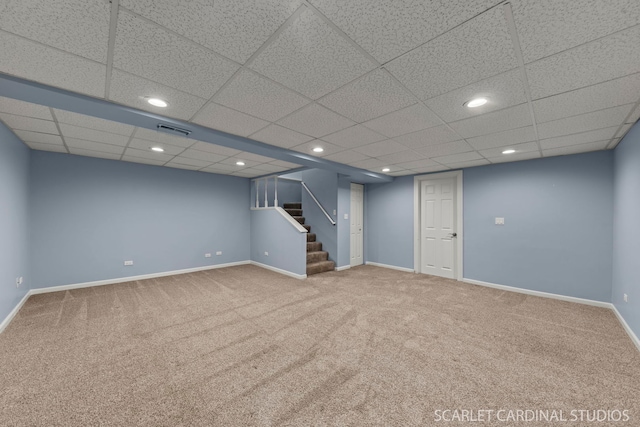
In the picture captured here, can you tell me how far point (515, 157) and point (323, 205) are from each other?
3.90 metres

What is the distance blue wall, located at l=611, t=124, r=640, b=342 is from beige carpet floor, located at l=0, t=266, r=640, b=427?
343 mm

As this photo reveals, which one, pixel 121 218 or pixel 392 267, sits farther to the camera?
pixel 392 267

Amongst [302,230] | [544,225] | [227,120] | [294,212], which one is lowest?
[302,230]

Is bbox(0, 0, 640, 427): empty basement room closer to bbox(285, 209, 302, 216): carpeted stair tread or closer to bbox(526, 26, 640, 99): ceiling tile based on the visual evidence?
bbox(526, 26, 640, 99): ceiling tile

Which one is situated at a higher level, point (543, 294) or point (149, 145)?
point (149, 145)

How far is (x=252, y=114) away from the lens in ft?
8.16

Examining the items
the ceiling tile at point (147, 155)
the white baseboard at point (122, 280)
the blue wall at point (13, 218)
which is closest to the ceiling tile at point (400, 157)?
the ceiling tile at point (147, 155)

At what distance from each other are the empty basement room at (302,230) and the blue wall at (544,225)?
0.03 meters

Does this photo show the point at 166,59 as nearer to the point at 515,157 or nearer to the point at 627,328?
the point at 515,157

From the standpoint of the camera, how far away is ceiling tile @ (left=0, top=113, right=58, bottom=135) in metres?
2.64

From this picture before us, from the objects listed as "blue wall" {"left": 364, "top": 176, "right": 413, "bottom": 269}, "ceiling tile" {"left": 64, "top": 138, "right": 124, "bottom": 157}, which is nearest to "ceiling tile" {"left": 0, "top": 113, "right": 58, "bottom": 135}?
"ceiling tile" {"left": 64, "top": 138, "right": 124, "bottom": 157}

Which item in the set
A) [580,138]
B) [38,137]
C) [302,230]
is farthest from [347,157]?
[38,137]

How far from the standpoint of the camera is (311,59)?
1.61 meters

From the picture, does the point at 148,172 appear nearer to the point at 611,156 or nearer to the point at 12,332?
the point at 12,332
